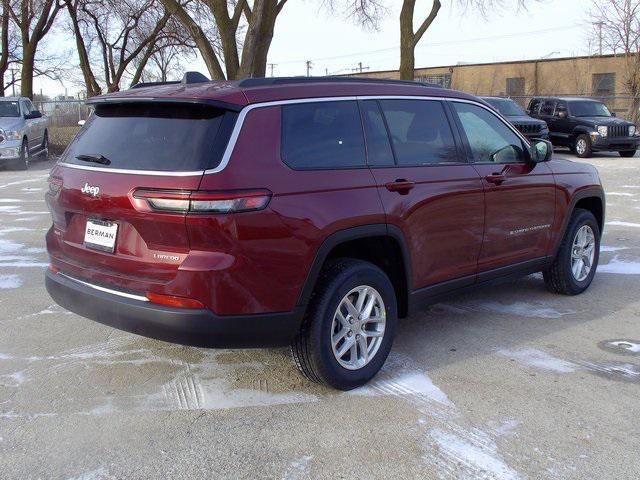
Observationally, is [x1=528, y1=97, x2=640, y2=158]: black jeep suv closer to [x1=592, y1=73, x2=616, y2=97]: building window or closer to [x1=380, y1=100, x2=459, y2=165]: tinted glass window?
[x1=380, y1=100, x2=459, y2=165]: tinted glass window

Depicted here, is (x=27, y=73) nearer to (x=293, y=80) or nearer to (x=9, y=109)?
(x=9, y=109)

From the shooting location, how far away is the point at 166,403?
12.2 feet

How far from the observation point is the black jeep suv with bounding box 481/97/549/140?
747 inches

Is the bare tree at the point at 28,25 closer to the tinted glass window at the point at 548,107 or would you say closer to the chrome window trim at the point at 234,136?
the tinted glass window at the point at 548,107

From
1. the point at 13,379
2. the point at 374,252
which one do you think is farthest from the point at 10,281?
the point at 374,252

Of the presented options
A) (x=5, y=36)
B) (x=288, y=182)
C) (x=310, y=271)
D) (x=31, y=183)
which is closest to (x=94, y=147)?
(x=288, y=182)

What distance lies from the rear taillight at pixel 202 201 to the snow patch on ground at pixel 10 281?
3349 mm

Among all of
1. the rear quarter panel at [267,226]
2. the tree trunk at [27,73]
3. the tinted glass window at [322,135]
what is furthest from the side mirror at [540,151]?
the tree trunk at [27,73]

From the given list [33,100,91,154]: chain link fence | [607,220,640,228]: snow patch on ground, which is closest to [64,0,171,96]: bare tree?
[33,100,91,154]: chain link fence

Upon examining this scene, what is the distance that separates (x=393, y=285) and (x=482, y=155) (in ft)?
4.38

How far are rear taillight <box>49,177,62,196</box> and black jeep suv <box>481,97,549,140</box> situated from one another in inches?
637

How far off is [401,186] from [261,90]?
108 cm

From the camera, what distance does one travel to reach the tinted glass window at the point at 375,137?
4.03m

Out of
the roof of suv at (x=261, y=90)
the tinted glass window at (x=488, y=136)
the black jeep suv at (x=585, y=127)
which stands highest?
the black jeep suv at (x=585, y=127)
